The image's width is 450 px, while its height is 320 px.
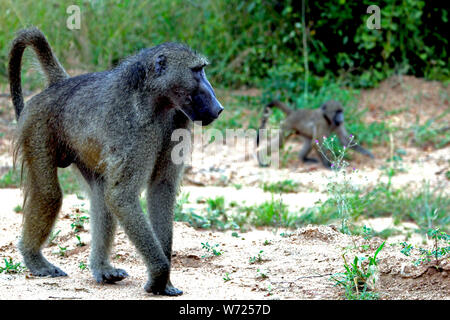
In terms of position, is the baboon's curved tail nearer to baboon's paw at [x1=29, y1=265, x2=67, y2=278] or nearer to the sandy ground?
baboon's paw at [x1=29, y1=265, x2=67, y2=278]

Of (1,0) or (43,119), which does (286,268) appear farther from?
(1,0)

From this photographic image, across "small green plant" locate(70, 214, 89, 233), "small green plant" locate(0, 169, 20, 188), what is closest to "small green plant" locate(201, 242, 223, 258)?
"small green plant" locate(70, 214, 89, 233)

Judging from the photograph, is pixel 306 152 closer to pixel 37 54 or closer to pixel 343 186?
pixel 343 186

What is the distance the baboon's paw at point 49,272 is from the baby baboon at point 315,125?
4619 mm

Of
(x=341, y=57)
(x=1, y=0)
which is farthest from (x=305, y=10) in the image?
(x=1, y=0)

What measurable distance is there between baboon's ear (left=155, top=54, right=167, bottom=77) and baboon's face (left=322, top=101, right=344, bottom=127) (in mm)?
5211

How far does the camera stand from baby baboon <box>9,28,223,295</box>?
3.60 meters

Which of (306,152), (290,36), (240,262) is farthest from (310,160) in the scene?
(240,262)

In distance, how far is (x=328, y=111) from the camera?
8.66 meters

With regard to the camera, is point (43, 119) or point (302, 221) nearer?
point (43, 119)

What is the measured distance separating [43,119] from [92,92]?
36 cm

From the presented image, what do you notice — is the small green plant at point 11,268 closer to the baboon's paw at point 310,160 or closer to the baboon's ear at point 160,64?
the baboon's ear at point 160,64

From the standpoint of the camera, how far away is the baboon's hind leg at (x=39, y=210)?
398 cm

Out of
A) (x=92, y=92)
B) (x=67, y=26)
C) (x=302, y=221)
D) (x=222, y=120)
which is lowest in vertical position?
(x=302, y=221)
